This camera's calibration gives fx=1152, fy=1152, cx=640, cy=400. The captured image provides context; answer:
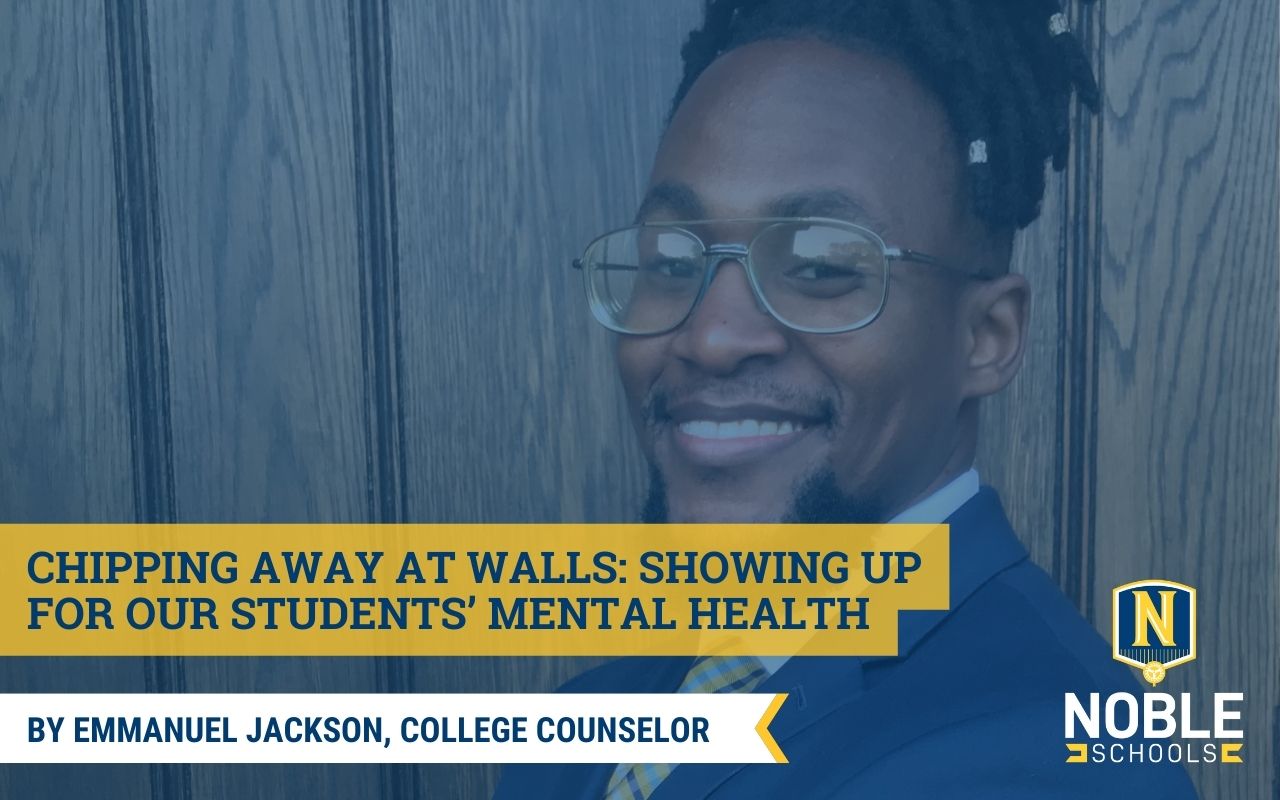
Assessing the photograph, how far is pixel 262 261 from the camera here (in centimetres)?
96

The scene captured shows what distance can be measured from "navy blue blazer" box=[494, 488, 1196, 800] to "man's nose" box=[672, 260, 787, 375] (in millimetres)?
186

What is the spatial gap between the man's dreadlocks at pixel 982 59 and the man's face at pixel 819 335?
2cm

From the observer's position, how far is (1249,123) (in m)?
0.91

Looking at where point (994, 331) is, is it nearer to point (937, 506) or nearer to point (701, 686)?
point (937, 506)

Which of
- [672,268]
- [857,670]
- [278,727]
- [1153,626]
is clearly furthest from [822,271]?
[278,727]

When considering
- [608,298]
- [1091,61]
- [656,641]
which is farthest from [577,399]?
[1091,61]

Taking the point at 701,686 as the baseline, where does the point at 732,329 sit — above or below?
above

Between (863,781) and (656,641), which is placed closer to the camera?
(863,781)

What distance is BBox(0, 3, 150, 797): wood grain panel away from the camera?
949 millimetres

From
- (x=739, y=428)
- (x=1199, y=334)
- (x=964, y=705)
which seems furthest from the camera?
(x=1199, y=334)

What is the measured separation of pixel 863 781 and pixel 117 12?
0.83 m

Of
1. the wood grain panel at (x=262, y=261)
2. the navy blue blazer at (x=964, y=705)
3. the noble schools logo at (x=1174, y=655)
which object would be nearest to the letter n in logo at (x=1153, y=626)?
the noble schools logo at (x=1174, y=655)

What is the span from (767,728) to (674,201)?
0.38m

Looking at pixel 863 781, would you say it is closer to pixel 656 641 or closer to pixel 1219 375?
pixel 656 641
